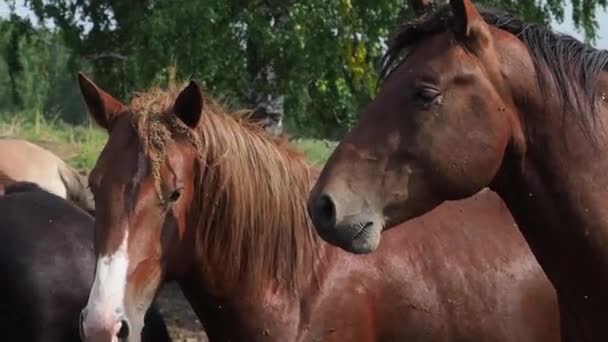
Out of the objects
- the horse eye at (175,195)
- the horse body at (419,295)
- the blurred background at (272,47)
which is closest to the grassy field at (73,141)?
the blurred background at (272,47)

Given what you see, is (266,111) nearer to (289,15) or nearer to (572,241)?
(289,15)

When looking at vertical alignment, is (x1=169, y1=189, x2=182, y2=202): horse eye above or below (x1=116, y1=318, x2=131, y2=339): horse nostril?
above

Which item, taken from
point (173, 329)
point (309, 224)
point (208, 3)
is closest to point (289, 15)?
point (208, 3)

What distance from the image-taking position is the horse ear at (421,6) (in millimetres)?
3354

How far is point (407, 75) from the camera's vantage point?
3.12 m

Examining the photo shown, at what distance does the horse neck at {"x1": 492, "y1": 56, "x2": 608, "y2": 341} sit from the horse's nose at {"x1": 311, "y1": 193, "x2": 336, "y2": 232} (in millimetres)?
508

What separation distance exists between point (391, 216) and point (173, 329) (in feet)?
14.3

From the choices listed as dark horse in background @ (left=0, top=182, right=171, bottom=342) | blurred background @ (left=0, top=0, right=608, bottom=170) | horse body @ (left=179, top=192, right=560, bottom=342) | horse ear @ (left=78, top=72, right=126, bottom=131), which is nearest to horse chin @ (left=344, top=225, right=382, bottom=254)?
horse body @ (left=179, top=192, right=560, bottom=342)

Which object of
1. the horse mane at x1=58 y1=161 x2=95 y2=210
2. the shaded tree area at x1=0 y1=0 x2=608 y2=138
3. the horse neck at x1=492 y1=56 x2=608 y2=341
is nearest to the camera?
the horse neck at x1=492 y1=56 x2=608 y2=341

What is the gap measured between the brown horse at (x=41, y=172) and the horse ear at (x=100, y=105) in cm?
268

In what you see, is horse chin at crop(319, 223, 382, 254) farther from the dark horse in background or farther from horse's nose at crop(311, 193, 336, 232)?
the dark horse in background

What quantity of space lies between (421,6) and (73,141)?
12.6 meters

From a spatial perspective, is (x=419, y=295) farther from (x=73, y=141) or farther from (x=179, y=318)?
(x=73, y=141)

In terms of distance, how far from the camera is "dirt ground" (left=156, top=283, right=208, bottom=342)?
7.09 m
